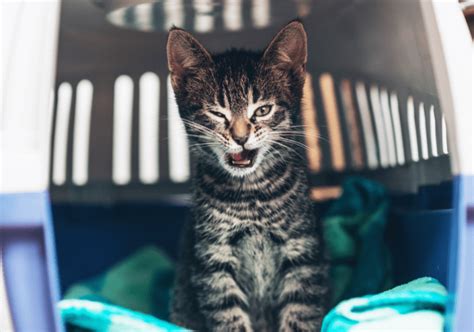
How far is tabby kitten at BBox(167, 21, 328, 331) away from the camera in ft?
3.64

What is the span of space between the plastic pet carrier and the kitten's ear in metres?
0.24

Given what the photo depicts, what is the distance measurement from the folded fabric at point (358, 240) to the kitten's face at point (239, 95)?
15.6 inches

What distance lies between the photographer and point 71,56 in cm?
163

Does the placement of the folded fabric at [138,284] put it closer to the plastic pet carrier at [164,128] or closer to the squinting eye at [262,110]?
the plastic pet carrier at [164,128]

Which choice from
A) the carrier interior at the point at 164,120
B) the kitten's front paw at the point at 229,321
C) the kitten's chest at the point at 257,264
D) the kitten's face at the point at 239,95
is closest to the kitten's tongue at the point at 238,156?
the kitten's face at the point at 239,95

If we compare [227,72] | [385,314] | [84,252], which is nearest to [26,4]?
[227,72]

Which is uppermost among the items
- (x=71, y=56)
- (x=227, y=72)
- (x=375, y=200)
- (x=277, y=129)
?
(x=71, y=56)

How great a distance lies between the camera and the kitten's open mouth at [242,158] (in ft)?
3.61

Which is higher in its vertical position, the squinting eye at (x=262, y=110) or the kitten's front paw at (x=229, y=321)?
the squinting eye at (x=262, y=110)

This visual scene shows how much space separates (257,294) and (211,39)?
2.94 ft

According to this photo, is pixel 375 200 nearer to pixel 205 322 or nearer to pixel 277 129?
pixel 277 129

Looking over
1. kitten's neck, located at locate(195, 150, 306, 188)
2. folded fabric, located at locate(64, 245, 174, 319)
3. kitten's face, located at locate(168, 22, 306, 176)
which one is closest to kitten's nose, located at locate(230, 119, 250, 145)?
kitten's face, located at locate(168, 22, 306, 176)

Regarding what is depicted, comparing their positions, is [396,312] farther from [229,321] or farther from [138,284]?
[138,284]

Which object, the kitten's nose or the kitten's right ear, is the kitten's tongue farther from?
the kitten's right ear
